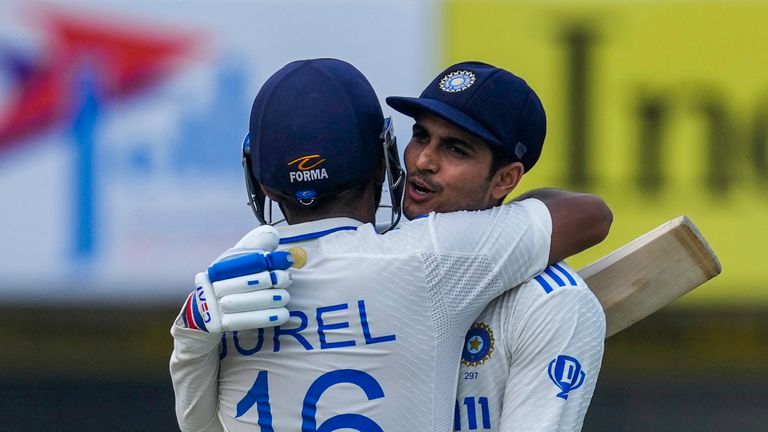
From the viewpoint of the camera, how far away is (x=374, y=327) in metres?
2.41

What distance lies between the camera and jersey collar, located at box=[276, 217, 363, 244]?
96.5 inches

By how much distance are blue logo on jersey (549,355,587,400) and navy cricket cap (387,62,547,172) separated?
1.36ft

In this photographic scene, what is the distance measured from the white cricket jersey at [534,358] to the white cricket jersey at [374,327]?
0.06 meters

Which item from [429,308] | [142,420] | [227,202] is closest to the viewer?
[429,308]

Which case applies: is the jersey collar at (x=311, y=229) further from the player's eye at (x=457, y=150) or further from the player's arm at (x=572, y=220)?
the player's arm at (x=572, y=220)

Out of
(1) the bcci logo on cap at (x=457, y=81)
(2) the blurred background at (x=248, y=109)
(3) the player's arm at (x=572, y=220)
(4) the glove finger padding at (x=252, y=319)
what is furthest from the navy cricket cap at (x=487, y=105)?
(2) the blurred background at (x=248, y=109)

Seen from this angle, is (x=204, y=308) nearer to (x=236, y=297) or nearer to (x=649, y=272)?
(x=236, y=297)

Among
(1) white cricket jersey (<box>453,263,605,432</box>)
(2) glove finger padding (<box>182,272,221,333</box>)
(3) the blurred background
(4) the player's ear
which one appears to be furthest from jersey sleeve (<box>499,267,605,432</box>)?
(3) the blurred background

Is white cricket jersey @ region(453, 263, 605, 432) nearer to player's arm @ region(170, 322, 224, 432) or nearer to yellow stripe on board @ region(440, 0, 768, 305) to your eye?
player's arm @ region(170, 322, 224, 432)

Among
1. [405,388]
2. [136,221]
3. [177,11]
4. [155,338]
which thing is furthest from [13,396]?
[405,388]

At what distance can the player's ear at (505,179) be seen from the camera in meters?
2.59

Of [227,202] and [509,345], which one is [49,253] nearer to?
[227,202]

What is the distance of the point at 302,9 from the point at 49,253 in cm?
166

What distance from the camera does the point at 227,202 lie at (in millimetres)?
6035
